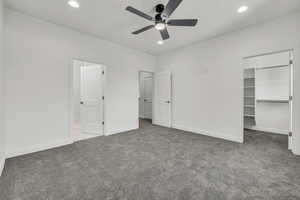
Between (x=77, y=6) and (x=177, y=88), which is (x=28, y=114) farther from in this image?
(x=177, y=88)

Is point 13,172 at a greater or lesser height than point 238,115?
lesser

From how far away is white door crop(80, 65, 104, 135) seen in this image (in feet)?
12.8

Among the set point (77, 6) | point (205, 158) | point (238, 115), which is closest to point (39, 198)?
point (205, 158)

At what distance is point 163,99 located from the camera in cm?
507

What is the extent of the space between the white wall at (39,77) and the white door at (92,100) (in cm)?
59

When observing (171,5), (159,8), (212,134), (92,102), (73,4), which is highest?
(73,4)

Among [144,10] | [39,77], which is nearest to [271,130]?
[144,10]

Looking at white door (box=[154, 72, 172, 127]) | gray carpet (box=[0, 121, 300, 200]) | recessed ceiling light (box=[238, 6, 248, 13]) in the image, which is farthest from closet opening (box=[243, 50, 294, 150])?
white door (box=[154, 72, 172, 127])

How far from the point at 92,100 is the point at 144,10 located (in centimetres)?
291

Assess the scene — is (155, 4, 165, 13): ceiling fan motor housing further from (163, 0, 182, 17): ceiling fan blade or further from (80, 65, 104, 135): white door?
(80, 65, 104, 135): white door

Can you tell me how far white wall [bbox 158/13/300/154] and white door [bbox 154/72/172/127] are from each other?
0.23 metres

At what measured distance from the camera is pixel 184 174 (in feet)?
6.44

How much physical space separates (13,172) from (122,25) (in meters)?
3.44

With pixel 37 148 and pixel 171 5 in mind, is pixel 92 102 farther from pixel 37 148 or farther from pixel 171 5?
pixel 171 5
